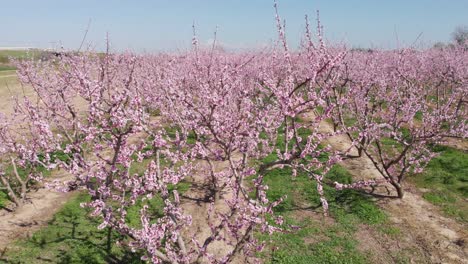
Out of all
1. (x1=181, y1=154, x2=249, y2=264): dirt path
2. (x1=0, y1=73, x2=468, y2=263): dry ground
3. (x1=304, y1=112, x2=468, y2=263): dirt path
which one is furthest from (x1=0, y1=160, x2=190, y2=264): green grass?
(x1=304, y1=112, x2=468, y2=263): dirt path

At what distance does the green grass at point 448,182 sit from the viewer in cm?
1059

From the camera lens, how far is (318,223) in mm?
9906

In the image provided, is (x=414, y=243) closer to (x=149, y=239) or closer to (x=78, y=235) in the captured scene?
(x=149, y=239)

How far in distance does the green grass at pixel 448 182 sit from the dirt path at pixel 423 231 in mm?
378

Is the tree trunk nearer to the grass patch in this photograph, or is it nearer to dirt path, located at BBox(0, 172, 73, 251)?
the grass patch

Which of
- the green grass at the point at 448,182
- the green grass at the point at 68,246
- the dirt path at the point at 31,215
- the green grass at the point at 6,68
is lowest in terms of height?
the green grass at the point at 68,246

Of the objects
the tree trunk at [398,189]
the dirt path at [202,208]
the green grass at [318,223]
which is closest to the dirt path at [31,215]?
the dirt path at [202,208]

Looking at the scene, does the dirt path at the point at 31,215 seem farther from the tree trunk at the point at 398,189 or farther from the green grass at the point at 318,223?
the tree trunk at the point at 398,189

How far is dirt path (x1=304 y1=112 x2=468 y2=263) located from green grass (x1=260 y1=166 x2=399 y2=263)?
1.35ft

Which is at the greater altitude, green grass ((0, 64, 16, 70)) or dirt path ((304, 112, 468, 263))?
green grass ((0, 64, 16, 70))

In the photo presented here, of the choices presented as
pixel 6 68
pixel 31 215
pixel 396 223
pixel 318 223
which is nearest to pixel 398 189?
pixel 396 223

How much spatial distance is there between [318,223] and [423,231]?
277 centimetres

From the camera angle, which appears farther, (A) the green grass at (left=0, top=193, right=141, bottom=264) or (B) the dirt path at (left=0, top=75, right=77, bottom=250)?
(B) the dirt path at (left=0, top=75, right=77, bottom=250)

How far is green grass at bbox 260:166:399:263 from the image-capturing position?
→ 8.45m
